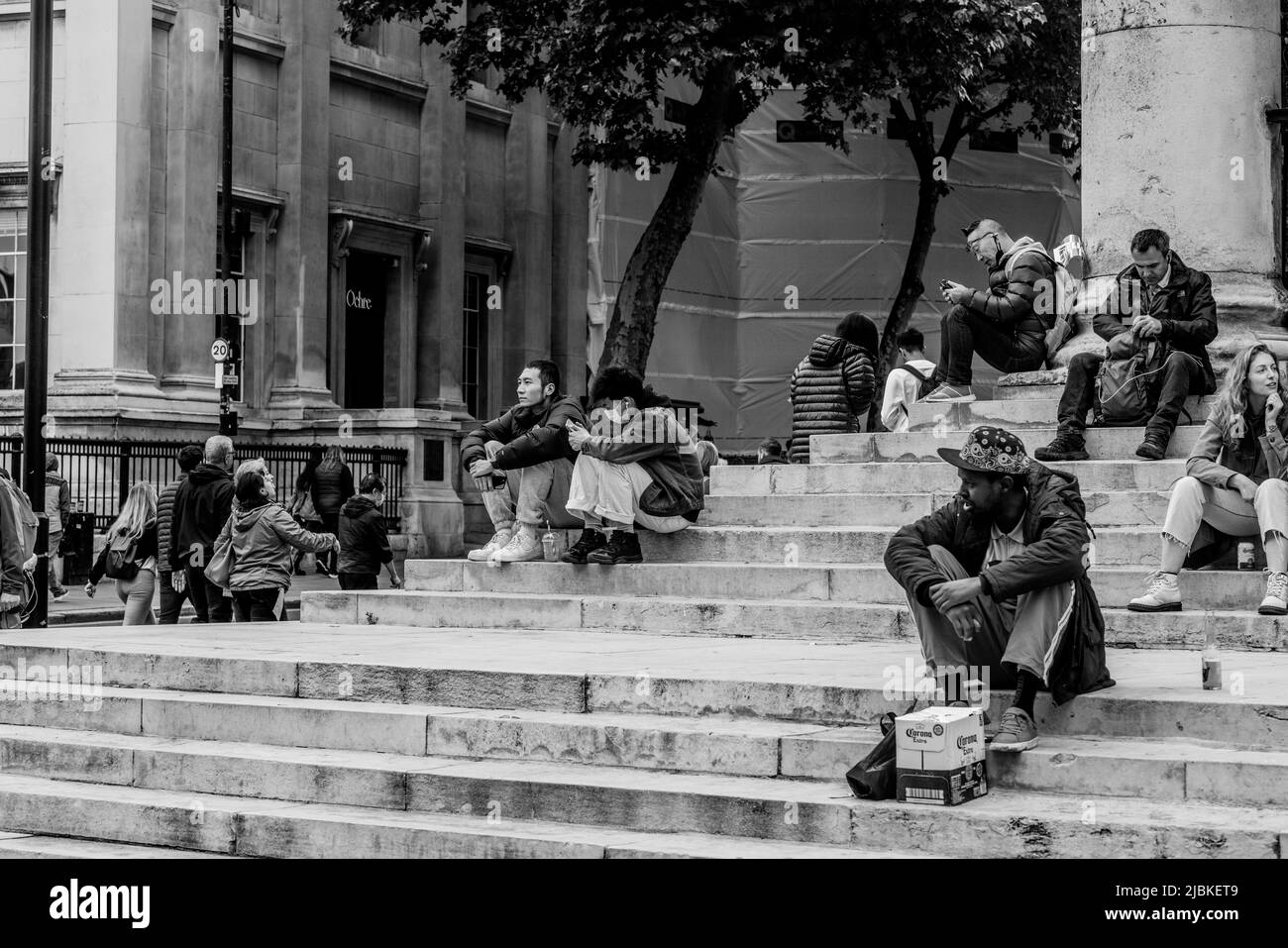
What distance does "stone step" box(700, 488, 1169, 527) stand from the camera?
11.1 m

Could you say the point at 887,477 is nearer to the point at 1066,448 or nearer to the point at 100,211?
the point at 1066,448

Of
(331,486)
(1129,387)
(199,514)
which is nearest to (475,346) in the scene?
(331,486)

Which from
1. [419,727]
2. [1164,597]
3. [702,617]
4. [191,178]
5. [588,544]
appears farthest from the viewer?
[191,178]

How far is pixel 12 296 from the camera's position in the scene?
2548 cm

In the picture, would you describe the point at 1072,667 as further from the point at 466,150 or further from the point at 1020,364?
the point at 466,150

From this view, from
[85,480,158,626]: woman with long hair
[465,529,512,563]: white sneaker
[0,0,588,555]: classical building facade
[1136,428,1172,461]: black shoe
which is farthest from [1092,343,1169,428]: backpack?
[0,0,588,555]: classical building facade

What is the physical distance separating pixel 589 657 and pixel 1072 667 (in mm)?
2796

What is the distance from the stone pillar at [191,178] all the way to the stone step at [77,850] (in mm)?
17762

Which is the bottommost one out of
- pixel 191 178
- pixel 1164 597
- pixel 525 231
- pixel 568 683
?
pixel 568 683

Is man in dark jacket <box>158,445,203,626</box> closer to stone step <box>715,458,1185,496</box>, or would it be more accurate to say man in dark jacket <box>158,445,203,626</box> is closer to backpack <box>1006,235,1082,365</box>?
stone step <box>715,458,1185,496</box>

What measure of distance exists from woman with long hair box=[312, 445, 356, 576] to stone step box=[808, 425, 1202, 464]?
9.16 m

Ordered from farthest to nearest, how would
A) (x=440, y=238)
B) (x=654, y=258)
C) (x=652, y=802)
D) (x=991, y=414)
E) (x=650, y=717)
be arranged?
1. (x=440, y=238)
2. (x=654, y=258)
3. (x=991, y=414)
4. (x=650, y=717)
5. (x=652, y=802)

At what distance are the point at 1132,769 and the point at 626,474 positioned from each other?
502 centimetres

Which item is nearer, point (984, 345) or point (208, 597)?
point (984, 345)
